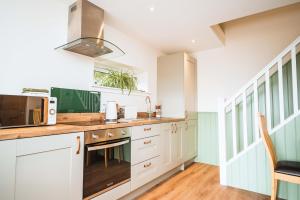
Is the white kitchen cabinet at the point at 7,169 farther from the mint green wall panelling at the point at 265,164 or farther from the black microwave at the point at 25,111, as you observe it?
the mint green wall panelling at the point at 265,164

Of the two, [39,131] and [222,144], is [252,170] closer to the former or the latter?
[222,144]

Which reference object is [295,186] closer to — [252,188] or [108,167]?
[252,188]

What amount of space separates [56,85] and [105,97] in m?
0.68

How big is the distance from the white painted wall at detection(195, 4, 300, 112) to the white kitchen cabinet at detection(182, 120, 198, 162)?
1.51 feet

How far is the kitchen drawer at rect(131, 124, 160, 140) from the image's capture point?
1927 millimetres

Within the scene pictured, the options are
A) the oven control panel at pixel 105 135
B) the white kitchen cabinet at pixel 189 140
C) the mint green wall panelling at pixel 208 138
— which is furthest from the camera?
the mint green wall panelling at pixel 208 138

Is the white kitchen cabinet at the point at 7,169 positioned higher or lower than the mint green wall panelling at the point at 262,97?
lower

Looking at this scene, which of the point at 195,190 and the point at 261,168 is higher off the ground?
the point at 261,168

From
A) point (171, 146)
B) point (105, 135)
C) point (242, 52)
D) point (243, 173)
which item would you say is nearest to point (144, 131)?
point (105, 135)

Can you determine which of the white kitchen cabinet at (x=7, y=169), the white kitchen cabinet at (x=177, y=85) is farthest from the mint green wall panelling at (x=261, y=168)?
the white kitchen cabinet at (x=7, y=169)

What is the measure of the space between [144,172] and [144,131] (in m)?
0.50

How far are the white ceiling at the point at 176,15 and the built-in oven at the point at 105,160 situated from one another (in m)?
1.43

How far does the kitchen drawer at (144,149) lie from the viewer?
193 centimetres

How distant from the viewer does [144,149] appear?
208 cm
